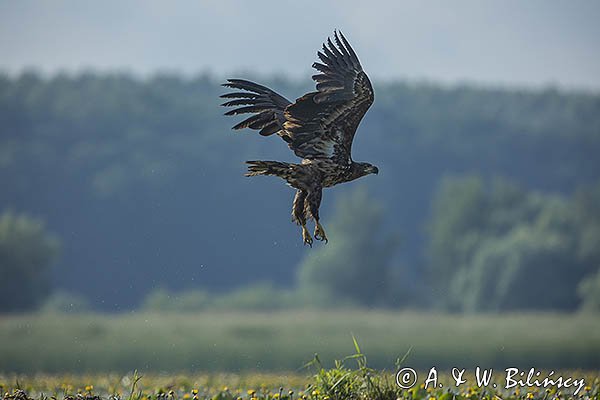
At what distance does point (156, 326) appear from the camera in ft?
165

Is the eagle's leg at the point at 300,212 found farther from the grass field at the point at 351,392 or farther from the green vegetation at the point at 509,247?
the green vegetation at the point at 509,247

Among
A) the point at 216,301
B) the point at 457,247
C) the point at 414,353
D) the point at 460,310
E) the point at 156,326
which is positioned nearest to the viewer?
the point at 414,353

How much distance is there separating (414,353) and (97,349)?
11635 millimetres

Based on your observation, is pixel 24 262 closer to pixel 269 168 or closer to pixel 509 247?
pixel 509 247

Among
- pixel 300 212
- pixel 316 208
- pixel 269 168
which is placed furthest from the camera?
pixel 300 212

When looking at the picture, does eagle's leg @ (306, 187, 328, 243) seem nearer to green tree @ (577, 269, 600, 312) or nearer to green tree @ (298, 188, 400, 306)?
green tree @ (577, 269, 600, 312)

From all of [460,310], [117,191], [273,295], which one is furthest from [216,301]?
[117,191]

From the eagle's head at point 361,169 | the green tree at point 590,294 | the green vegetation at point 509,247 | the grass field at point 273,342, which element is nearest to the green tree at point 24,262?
the grass field at point 273,342

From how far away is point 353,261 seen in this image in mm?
77438

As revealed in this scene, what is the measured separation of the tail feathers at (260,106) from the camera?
1334 centimetres

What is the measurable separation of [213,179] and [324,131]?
3126 inches

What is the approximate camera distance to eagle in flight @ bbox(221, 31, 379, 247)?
1199 cm

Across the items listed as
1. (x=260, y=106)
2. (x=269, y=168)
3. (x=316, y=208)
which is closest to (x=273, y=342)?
(x=260, y=106)

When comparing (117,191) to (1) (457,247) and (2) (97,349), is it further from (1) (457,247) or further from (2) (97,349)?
(2) (97,349)
